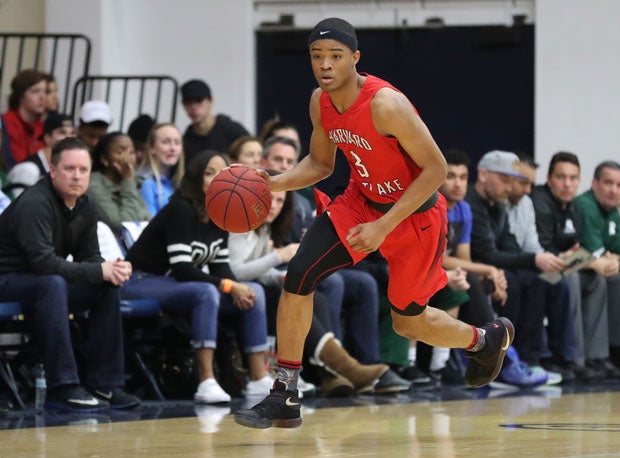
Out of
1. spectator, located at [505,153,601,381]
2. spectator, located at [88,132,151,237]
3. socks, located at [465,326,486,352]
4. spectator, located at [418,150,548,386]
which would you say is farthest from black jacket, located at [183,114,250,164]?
socks, located at [465,326,486,352]

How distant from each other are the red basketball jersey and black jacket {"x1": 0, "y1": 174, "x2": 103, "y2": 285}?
191cm

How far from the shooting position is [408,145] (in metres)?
5.16

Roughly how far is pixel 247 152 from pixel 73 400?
2.34m

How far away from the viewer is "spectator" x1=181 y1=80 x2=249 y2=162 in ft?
31.9

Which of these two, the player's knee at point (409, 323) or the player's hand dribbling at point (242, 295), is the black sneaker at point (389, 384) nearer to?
the player's hand dribbling at point (242, 295)

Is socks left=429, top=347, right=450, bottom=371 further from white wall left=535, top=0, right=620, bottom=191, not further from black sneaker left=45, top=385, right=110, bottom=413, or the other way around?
white wall left=535, top=0, right=620, bottom=191

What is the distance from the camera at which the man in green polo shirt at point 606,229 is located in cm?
927

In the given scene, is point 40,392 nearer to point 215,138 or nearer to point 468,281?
point 468,281

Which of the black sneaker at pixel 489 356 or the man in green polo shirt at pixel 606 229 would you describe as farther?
the man in green polo shirt at pixel 606 229

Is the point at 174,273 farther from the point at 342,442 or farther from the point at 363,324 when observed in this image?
the point at 342,442

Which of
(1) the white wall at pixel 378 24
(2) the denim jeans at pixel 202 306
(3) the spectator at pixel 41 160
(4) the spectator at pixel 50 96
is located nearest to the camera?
(2) the denim jeans at pixel 202 306

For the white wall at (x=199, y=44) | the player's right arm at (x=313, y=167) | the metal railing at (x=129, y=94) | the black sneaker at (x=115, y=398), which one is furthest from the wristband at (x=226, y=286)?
the white wall at (x=199, y=44)

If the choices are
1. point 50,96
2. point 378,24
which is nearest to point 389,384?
point 50,96

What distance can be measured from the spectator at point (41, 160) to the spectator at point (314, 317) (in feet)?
4.28
